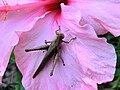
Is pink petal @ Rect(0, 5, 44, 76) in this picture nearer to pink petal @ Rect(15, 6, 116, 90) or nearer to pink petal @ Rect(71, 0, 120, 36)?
pink petal @ Rect(15, 6, 116, 90)

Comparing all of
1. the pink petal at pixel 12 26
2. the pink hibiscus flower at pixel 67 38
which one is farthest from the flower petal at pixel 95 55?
the pink petal at pixel 12 26

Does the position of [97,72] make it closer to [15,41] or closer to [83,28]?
[83,28]

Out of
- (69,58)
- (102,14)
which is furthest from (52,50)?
(102,14)

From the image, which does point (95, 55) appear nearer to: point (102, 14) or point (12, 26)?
point (102, 14)

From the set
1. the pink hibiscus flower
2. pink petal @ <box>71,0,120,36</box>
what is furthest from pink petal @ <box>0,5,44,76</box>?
pink petal @ <box>71,0,120,36</box>

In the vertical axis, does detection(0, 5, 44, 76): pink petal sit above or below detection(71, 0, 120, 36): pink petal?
below

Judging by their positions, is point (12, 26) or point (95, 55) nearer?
point (95, 55)

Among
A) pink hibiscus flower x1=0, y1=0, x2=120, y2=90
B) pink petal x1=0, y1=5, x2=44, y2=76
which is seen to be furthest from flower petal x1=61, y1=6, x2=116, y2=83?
pink petal x1=0, y1=5, x2=44, y2=76

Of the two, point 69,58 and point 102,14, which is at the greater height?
point 102,14
